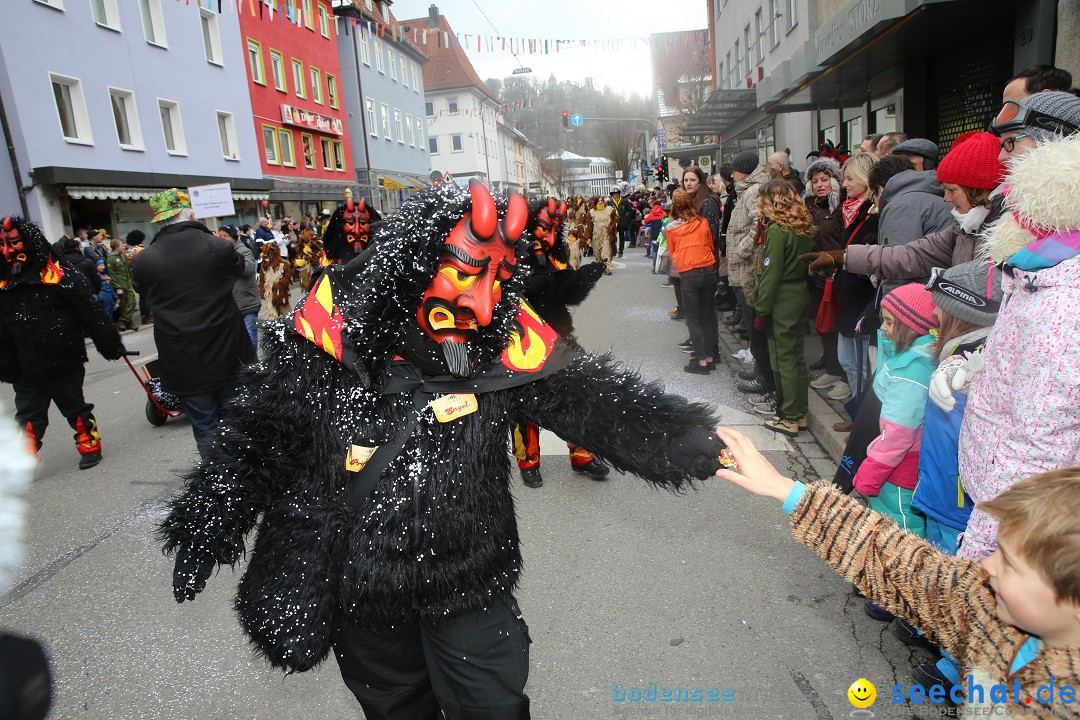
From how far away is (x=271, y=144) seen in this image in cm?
2692

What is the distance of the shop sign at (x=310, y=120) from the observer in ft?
90.1

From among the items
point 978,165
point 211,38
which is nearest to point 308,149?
point 211,38

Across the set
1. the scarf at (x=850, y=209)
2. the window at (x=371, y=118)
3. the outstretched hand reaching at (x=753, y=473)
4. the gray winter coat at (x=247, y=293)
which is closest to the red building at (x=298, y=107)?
the window at (x=371, y=118)

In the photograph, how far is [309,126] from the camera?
28.9 meters

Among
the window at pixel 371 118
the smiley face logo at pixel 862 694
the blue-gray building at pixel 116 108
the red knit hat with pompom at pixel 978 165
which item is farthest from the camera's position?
the window at pixel 371 118

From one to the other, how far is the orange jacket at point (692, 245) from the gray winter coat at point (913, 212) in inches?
103

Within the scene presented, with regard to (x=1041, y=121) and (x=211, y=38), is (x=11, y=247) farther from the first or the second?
(x=211, y=38)

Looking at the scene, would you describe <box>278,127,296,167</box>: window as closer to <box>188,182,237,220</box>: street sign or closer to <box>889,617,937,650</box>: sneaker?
<box>188,182,237,220</box>: street sign

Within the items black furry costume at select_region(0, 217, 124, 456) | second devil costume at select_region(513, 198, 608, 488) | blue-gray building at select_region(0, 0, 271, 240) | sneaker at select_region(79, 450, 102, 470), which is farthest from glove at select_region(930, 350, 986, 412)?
blue-gray building at select_region(0, 0, 271, 240)

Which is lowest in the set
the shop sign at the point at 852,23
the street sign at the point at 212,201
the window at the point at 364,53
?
the street sign at the point at 212,201

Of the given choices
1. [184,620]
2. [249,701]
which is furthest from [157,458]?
[249,701]

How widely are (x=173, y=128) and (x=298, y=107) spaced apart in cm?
859

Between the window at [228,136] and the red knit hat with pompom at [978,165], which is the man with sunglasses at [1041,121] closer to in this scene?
the red knit hat with pompom at [978,165]

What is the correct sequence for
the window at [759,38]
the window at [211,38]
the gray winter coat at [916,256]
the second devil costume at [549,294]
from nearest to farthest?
the gray winter coat at [916,256] < the second devil costume at [549,294] < the window at [759,38] < the window at [211,38]
